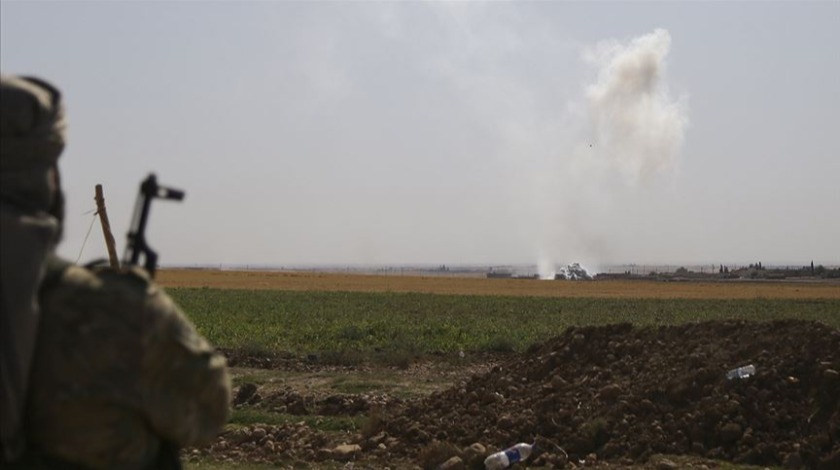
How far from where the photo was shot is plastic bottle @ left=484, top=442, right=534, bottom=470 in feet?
32.4

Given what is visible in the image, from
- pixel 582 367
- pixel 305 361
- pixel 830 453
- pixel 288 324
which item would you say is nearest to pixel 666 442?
pixel 830 453

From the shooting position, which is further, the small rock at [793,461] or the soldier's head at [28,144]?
the small rock at [793,461]

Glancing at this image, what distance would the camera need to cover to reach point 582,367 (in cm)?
1325

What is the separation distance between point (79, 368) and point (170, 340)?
8.3 inches

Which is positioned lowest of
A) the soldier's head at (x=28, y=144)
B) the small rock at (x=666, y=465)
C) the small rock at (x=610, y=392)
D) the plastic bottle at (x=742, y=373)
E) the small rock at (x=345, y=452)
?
the small rock at (x=345, y=452)

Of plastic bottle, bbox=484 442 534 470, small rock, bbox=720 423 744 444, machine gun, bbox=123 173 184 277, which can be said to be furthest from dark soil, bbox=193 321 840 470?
machine gun, bbox=123 173 184 277

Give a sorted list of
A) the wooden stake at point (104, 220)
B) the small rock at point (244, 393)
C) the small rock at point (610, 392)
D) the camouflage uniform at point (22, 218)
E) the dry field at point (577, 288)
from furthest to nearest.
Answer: the dry field at point (577, 288)
the small rock at point (244, 393)
the small rock at point (610, 392)
the wooden stake at point (104, 220)
the camouflage uniform at point (22, 218)

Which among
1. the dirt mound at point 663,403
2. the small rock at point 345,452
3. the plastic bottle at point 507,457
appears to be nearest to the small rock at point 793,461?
the dirt mound at point 663,403

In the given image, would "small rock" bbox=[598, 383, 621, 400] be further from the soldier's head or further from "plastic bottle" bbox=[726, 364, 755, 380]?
the soldier's head

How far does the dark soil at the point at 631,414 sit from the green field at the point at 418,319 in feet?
26.4

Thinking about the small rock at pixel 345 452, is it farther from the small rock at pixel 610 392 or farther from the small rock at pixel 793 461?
the small rock at pixel 793 461

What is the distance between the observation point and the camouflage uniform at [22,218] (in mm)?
2379

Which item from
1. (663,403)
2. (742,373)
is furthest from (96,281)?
(742,373)

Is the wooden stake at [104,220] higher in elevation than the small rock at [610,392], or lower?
higher
